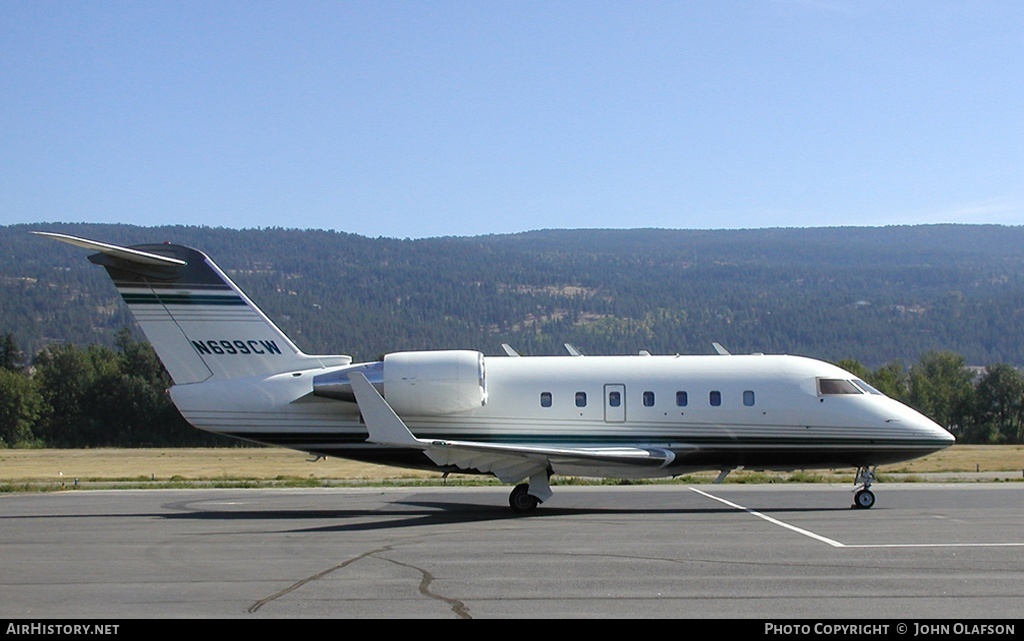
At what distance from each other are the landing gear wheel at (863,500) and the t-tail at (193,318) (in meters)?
11.8

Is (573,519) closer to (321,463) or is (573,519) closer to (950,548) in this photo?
(950,548)

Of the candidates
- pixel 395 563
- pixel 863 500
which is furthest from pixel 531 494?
pixel 395 563

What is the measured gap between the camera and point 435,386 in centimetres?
2250

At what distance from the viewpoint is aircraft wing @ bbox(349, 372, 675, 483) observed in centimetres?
2008

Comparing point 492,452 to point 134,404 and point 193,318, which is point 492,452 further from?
point 134,404

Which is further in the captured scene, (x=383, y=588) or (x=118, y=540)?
(x=118, y=540)

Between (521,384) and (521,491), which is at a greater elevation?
(521,384)

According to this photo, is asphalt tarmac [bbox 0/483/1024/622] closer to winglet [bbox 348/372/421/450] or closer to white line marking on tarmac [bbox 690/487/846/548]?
white line marking on tarmac [bbox 690/487/846/548]

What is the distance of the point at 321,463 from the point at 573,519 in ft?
101

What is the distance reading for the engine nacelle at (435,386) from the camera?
22.5 meters

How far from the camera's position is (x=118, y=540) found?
1727cm

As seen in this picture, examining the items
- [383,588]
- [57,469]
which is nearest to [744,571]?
[383,588]

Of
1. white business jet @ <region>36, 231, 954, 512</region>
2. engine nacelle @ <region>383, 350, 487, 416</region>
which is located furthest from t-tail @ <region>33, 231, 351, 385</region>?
engine nacelle @ <region>383, 350, 487, 416</region>
